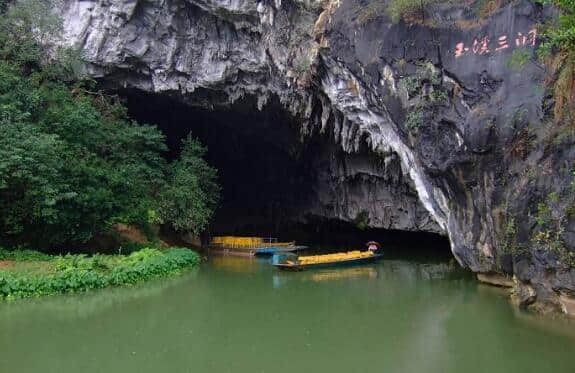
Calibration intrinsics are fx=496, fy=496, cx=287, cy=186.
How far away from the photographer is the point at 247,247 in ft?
53.7

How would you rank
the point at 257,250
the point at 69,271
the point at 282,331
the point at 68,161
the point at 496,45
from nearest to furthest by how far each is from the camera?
1. the point at 282,331
2. the point at 496,45
3. the point at 69,271
4. the point at 68,161
5. the point at 257,250

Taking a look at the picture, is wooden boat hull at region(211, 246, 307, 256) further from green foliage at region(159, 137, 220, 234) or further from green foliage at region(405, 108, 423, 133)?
green foliage at region(405, 108, 423, 133)

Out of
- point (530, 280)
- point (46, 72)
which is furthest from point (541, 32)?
point (46, 72)

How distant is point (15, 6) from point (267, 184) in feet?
36.0

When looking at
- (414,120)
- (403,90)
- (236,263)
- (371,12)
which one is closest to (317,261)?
(236,263)

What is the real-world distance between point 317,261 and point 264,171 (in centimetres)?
875

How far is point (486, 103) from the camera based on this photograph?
9.12 meters

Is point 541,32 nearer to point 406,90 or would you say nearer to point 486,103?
point 486,103

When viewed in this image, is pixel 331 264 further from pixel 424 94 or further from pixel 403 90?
pixel 424 94

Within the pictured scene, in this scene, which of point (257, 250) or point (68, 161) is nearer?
point (68, 161)

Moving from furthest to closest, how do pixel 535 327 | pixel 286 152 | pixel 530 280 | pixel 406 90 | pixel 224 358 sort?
pixel 286 152 → pixel 406 90 → pixel 530 280 → pixel 535 327 → pixel 224 358

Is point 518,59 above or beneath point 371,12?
beneath

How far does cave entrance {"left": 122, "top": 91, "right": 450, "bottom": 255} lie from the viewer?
704 inches

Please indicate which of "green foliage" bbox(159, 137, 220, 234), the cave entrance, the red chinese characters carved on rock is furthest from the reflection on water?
the red chinese characters carved on rock
